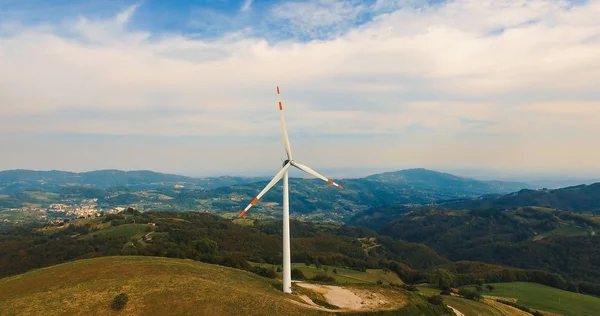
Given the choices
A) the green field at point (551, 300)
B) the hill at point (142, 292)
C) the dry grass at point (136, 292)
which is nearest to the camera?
the dry grass at point (136, 292)

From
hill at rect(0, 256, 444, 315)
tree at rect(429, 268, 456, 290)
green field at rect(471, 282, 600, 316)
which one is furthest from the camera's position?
tree at rect(429, 268, 456, 290)

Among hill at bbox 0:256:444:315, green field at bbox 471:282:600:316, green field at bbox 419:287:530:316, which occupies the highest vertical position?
hill at bbox 0:256:444:315

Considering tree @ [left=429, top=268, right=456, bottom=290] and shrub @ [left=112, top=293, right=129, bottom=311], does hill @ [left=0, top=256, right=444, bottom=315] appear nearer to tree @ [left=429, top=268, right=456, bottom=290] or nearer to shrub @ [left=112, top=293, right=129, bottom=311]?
shrub @ [left=112, top=293, right=129, bottom=311]

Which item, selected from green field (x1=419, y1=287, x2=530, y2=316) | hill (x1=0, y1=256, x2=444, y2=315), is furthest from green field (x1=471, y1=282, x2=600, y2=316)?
hill (x1=0, y1=256, x2=444, y2=315)

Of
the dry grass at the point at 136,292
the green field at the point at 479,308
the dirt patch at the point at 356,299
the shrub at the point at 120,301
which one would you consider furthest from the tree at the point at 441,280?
the shrub at the point at 120,301

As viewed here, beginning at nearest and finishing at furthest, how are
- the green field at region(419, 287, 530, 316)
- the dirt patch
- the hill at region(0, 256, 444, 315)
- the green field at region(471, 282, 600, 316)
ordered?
1. the hill at region(0, 256, 444, 315)
2. the dirt patch
3. the green field at region(419, 287, 530, 316)
4. the green field at region(471, 282, 600, 316)

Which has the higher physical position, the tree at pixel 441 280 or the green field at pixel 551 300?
the tree at pixel 441 280

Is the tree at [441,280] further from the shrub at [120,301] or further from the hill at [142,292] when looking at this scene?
the shrub at [120,301]
